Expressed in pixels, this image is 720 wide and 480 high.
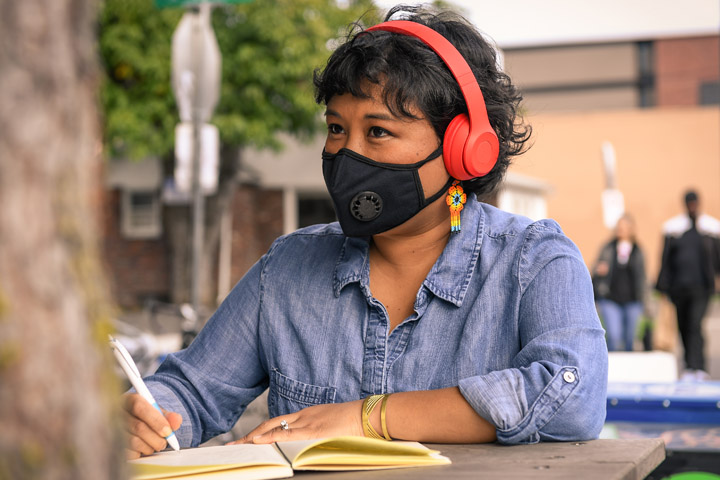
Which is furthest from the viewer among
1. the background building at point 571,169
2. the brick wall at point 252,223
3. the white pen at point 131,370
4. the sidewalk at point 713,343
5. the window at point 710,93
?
the window at point 710,93

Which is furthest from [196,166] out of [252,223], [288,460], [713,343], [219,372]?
[252,223]

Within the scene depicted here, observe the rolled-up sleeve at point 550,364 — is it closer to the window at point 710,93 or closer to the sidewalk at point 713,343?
the sidewalk at point 713,343

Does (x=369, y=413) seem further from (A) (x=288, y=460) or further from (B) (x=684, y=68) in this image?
(B) (x=684, y=68)

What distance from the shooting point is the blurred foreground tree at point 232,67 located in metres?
16.6

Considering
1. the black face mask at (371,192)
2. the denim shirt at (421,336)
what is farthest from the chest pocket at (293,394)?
the black face mask at (371,192)

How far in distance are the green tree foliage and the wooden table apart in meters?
15.3

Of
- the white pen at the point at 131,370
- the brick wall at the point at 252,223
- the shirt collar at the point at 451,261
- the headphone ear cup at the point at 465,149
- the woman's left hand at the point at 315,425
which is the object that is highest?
the headphone ear cup at the point at 465,149

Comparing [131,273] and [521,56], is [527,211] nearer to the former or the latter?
[131,273]

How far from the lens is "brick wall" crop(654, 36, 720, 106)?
36594mm

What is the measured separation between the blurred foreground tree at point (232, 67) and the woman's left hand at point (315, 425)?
14.9m

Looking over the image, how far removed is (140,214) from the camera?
2192cm

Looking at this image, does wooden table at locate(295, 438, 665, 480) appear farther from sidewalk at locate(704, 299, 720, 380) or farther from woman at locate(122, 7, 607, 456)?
sidewalk at locate(704, 299, 720, 380)

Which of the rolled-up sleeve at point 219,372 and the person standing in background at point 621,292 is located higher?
the rolled-up sleeve at point 219,372

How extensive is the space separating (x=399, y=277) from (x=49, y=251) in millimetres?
1528
